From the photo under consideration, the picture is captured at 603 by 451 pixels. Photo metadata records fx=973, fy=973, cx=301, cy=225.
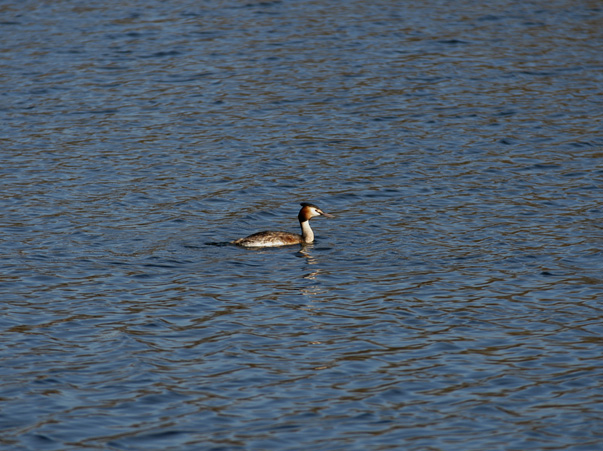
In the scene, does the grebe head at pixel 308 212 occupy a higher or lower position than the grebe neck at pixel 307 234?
higher

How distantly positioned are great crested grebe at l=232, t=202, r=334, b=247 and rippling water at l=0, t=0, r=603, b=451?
0.26 m

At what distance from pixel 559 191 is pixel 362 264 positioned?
6.64m

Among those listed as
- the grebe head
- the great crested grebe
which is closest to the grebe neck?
the great crested grebe

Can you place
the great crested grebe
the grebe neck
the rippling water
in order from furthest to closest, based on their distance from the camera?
the grebe neck, the great crested grebe, the rippling water

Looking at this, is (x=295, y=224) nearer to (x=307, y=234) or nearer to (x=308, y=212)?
(x=308, y=212)

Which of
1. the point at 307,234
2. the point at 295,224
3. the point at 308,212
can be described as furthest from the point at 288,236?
the point at 295,224

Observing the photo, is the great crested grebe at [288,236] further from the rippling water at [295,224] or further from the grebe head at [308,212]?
the rippling water at [295,224]

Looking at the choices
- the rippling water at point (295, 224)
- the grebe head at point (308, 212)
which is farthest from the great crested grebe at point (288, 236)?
the rippling water at point (295, 224)

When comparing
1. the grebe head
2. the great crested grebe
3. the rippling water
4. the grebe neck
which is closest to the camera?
the rippling water

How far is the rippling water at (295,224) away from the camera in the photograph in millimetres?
12758

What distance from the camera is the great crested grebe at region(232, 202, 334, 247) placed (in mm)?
19719

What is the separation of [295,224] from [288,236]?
183cm

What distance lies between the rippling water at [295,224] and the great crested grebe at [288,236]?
10.1 inches

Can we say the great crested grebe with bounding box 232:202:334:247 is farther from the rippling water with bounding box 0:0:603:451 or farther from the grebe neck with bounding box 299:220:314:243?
the rippling water with bounding box 0:0:603:451
